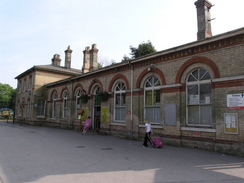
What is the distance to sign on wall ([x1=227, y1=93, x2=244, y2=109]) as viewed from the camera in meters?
8.79

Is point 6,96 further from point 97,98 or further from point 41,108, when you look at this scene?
point 97,98

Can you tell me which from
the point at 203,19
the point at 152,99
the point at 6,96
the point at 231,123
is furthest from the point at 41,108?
the point at 6,96

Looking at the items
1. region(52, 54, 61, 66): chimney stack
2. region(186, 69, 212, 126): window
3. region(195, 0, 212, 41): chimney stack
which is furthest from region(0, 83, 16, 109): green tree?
region(186, 69, 212, 126): window

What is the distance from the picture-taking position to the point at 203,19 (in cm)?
1242

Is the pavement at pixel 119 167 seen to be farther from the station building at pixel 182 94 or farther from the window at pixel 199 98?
the window at pixel 199 98

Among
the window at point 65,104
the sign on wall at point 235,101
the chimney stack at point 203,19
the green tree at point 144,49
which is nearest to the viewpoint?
the sign on wall at point 235,101

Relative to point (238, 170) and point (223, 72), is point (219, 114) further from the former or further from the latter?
point (238, 170)

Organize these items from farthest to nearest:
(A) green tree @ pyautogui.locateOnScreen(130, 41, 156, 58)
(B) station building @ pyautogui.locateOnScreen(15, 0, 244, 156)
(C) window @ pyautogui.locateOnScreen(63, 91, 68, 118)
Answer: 1. (A) green tree @ pyautogui.locateOnScreen(130, 41, 156, 58)
2. (C) window @ pyautogui.locateOnScreen(63, 91, 68, 118)
3. (B) station building @ pyautogui.locateOnScreen(15, 0, 244, 156)

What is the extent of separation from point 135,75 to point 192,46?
15.1ft

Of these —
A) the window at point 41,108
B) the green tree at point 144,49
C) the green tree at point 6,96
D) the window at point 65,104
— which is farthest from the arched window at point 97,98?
the green tree at point 6,96

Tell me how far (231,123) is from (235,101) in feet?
3.28

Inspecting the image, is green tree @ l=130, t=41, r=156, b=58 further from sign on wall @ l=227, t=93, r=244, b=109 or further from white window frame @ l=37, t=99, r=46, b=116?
sign on wall @ l=227, t=93, r=244, b=109

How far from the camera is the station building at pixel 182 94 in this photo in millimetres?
9172

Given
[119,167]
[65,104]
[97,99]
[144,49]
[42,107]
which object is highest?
[144,49]
